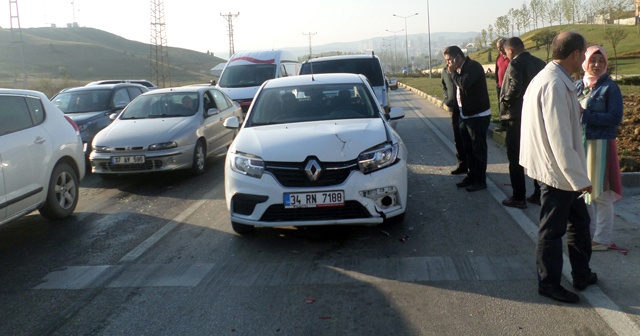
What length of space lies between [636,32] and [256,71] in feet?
203

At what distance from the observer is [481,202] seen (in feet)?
24.1

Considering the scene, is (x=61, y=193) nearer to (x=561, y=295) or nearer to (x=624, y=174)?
(x=561, y=295)

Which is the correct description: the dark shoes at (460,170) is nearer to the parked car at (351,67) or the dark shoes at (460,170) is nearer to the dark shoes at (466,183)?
the dark shoes at (466,183)

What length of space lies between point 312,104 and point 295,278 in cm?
286

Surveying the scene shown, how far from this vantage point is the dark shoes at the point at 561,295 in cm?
424

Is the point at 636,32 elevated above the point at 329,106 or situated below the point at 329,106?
above

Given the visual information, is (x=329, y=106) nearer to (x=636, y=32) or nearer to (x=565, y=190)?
(x=565, y=190)

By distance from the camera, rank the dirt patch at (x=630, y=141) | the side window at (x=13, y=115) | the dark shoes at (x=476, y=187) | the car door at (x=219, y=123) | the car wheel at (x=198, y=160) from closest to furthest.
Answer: the side window at (x=13, y=115)
the dark shoes at (x=476, y=187)
the dirt patch at (x=630, y=141)
the car wheel at (x=198, y=160)
the car door at (x=219, y=123)

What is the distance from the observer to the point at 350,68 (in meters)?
13.9

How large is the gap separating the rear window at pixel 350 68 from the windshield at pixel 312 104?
6275mm

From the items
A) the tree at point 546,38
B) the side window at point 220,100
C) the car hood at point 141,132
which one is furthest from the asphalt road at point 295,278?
the tree at point 546,38

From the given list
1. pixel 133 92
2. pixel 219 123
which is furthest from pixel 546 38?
pixel 219 123

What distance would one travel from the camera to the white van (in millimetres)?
17016

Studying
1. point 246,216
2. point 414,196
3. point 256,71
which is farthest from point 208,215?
point 256,71
